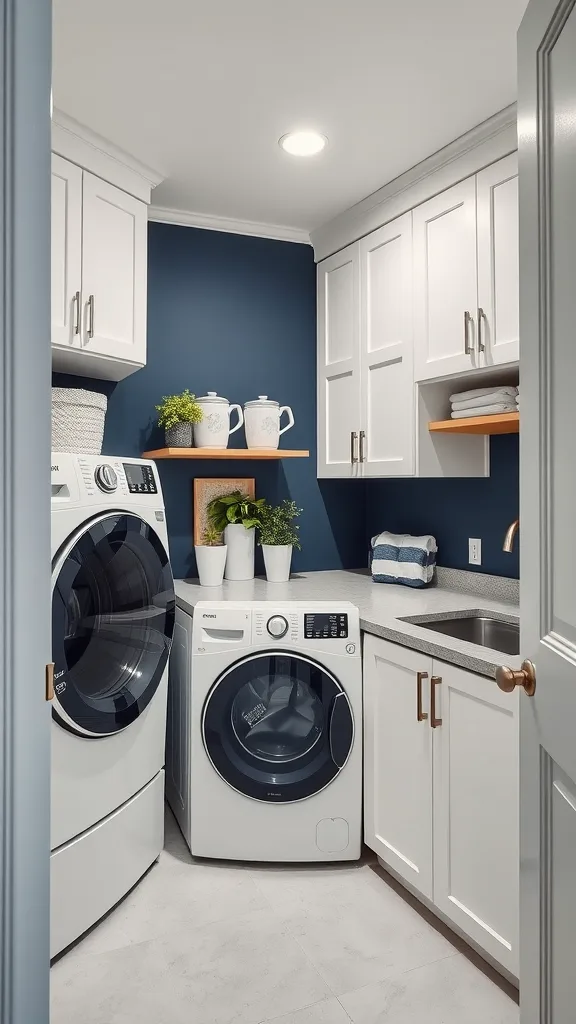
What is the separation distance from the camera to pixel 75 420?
93.4 inches

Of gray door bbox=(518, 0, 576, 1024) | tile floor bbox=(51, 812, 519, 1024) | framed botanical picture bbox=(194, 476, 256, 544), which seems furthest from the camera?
framed botanical picture bbox=(194, 476, 256, 544)

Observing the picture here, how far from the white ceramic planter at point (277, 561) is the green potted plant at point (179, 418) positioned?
545 mm

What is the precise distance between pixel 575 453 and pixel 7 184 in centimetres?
76

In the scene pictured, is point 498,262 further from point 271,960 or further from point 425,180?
point 271,960

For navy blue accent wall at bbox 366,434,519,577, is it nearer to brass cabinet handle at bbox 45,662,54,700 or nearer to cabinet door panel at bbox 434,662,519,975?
cabinet door panel at bbox 434,662,519,975

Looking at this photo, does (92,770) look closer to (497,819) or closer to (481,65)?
(497,819)

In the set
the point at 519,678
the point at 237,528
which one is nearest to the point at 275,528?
the point at 237,528

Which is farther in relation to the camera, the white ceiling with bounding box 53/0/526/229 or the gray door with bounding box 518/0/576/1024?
the white ceiling with bounding box 53/0/526/229

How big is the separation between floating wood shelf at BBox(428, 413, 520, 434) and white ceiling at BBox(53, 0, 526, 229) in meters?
0.94

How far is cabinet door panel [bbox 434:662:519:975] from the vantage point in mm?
1711

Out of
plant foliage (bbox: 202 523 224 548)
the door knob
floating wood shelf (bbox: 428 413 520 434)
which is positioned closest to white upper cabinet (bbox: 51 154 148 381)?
plant foliage (bbox: 202 523 224 548)

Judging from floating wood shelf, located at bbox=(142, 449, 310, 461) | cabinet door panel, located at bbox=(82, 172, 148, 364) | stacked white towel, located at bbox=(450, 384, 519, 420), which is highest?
cabinet door panel, located at bbox=(82, 172, 148, 364)

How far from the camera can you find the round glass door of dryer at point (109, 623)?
74.8 inches

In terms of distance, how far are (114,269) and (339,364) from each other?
3.52 ft
